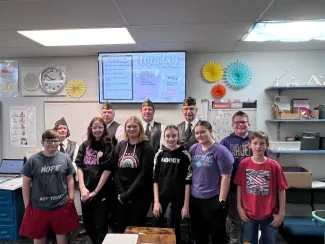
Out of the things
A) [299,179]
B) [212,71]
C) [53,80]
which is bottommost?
[299,179]

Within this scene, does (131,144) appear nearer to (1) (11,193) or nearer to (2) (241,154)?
(2) (241,154)

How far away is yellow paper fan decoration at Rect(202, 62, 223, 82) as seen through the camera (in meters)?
3.27

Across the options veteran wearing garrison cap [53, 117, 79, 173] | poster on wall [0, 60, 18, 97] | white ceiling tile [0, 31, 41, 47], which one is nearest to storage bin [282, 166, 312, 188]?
veteran wearing garrison cap [53, 117, 79, 173]

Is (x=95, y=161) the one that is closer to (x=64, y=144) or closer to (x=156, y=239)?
(x=64, y=144)

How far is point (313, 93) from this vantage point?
3.20m

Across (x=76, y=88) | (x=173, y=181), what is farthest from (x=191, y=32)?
(x=76, y=88)

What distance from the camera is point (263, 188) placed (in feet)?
6.45

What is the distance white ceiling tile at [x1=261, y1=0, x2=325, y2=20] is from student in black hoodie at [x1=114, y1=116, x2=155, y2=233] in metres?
1.41

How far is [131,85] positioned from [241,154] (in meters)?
1.65

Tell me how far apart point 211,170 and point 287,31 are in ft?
5.09

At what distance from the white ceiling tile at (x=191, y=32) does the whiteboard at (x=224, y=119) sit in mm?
967

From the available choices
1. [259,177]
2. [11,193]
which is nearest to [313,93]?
[259,177]

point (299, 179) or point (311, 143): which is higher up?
point (311, 143)

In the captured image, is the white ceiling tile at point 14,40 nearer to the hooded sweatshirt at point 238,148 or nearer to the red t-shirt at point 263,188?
the hooded sweatshirt at point 238,148
